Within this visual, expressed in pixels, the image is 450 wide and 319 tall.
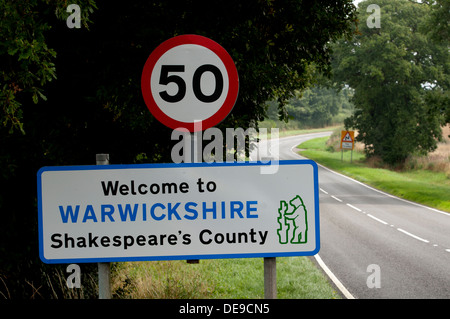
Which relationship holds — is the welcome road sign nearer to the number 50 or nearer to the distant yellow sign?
the number 50

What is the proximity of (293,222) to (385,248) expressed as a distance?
31.3ft

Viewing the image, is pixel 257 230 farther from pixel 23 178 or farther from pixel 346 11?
pixel 346 11

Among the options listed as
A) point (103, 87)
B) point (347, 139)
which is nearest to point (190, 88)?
point (103, 87)

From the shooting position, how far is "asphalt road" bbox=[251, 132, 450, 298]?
27.9 ft

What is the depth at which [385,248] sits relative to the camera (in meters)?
11.9

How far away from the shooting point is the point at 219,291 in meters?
7.04

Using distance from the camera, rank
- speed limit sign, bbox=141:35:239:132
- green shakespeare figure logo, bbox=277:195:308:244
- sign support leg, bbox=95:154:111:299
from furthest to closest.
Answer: speed limit sign, bbox=141:35:239:132
sign support leg, bbox=95:154:111:299
green shakespeare figure logo, bbox=277:195:308:244

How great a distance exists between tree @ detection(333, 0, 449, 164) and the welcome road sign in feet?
109

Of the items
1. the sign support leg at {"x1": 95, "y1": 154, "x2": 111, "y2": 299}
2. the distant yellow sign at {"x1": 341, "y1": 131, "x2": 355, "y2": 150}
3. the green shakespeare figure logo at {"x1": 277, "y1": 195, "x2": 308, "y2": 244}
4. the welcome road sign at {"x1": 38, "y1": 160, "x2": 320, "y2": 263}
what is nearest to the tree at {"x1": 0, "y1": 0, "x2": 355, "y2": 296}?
the sign support leg at {"x1": 95, "y1": 154, "x2": 111, "y2": 299}

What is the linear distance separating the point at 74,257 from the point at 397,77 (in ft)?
117

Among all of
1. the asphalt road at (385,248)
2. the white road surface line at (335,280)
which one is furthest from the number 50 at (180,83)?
the asphalt road at (385,248)
